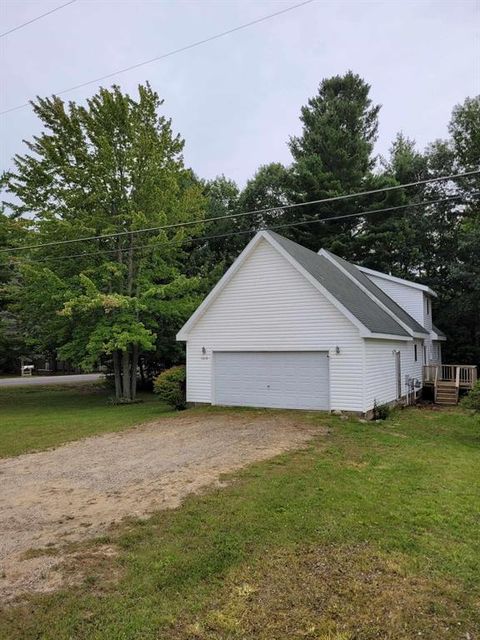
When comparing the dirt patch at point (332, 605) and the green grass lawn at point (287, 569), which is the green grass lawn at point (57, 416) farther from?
the dirt patch at point (332, 605)

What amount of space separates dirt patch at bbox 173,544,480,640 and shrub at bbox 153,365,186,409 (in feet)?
39.4

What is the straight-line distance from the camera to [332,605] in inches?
140

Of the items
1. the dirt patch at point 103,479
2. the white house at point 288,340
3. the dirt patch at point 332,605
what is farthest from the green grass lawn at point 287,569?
the white house at point 288,340

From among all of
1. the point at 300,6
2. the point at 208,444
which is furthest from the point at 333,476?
the point at 300,6

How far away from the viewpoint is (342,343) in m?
13.6

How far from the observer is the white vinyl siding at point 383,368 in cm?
Result: 1361

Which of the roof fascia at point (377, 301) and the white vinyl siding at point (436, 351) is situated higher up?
the roof fascia at point (377, 301)

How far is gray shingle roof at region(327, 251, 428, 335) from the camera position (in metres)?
19.5

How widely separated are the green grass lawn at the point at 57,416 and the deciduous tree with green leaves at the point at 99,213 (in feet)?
7.24

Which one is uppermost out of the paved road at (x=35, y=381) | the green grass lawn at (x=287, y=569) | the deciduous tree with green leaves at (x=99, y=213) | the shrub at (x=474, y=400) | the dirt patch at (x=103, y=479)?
the deciduous tree with green leaves at (x=99, y=213)

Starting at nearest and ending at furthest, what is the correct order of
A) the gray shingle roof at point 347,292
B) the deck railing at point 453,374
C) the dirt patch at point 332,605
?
the dirt patch at point 332,605 → the gray shingle roof at point 347,292 → the deck railing at point 453,374

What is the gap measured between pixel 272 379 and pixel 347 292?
4048mm

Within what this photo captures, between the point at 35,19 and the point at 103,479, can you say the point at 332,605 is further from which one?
the point at 35,19

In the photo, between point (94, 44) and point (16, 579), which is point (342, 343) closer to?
point (94, 44)
